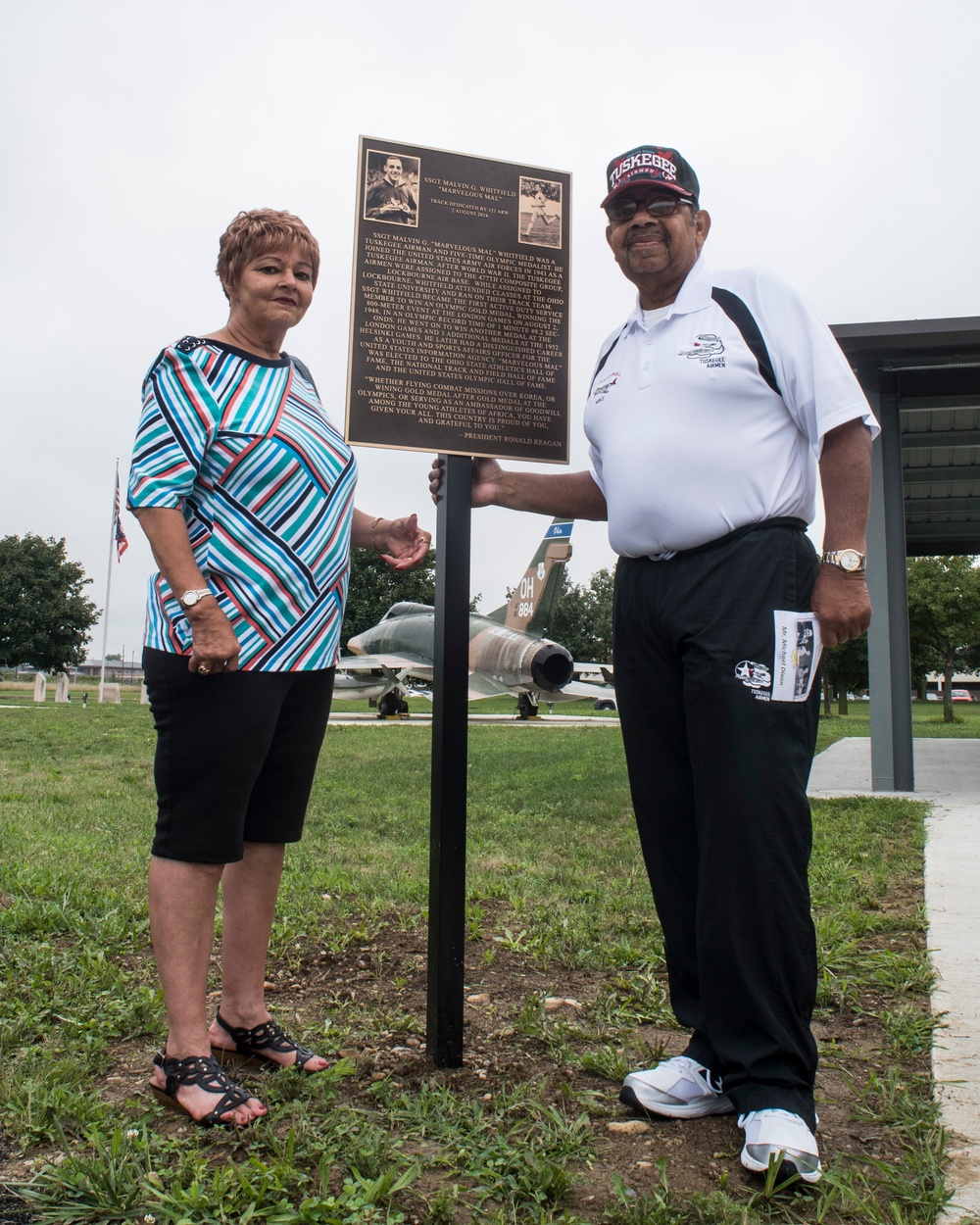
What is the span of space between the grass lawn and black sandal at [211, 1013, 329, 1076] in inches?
3.5

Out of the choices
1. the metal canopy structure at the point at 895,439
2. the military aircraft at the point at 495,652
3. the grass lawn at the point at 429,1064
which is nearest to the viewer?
the grass lawn at the point at 429,1064

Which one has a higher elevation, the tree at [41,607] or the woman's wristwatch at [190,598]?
the tree at [41,607]

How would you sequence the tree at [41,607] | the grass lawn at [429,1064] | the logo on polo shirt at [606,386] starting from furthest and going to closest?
1. the tree at [41,607]
2. the logo on polo shirt at [606,386]
3. the grass lawn at [429,1064]

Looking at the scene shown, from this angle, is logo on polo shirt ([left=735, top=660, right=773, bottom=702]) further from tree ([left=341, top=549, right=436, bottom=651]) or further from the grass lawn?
tree ([left=341, top=549, right=436, bottom=651])

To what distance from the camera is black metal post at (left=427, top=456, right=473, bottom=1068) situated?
240cm

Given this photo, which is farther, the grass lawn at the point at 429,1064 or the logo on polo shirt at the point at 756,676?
the logo on polo shirt at the point at 756,676

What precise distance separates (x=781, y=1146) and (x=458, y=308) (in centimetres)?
219

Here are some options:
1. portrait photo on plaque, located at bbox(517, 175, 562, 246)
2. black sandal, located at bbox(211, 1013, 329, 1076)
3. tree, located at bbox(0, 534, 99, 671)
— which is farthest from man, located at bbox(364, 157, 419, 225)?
tree, located at bbox(0, 534, 99, 671)

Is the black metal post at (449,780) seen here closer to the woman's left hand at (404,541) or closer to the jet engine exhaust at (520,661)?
the woman's left hand at (404,541)

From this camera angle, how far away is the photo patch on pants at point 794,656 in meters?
2.01

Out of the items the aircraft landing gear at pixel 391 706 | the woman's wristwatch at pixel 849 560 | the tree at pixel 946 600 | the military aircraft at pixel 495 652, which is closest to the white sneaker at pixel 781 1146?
the woman's wristwatch at pixel 849 560

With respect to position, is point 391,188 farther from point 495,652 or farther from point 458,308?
point 495,652

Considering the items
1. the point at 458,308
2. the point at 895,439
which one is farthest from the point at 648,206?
the point at 895,439

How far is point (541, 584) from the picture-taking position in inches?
1061
